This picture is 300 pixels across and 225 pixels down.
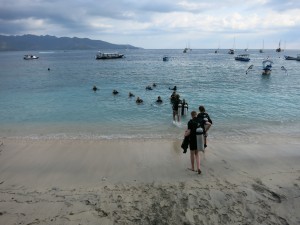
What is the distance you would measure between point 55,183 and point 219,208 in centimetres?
553

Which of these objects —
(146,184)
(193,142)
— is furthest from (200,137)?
(146,184)

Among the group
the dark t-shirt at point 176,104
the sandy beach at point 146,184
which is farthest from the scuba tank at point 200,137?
the dark t-shirt at point 176,104

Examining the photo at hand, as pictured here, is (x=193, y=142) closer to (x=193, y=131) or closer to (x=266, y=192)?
(x=193, y=131)

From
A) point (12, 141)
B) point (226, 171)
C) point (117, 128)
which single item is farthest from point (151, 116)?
point (226, 171)

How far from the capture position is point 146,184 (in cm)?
978

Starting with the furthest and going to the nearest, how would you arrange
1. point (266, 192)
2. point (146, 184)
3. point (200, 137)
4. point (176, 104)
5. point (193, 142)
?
1. point (176, 104)
2. point (193, 142)
3. point (200, 137)
4. point (146, 184)
5. point (266, 192)

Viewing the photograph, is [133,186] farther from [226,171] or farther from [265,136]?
[265,136]

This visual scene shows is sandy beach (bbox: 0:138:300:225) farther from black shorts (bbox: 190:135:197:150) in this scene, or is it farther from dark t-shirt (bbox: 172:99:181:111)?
dark t-shirt (bbox: 172:99:181:111)

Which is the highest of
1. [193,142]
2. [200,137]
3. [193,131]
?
[193,131]

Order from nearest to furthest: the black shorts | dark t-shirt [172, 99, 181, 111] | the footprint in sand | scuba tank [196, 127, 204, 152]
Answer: the footprint in sand
scuba tank [196, 127, 204, 152]
the black shorts
dark t-shirt [172, 99, 181, 111]

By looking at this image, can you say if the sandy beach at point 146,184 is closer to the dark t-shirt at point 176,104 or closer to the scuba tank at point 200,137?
the scuba tank at point 200,137

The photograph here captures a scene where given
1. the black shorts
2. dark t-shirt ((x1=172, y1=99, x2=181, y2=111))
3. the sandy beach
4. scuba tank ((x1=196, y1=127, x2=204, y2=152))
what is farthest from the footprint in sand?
dark t-shirt ((x1=172, y1=99, x2=181, y2=111))

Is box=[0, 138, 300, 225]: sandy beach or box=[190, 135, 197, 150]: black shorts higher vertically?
box=[190, 135, 197, 150]: black shorts

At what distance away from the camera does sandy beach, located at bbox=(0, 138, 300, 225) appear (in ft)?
26.0
